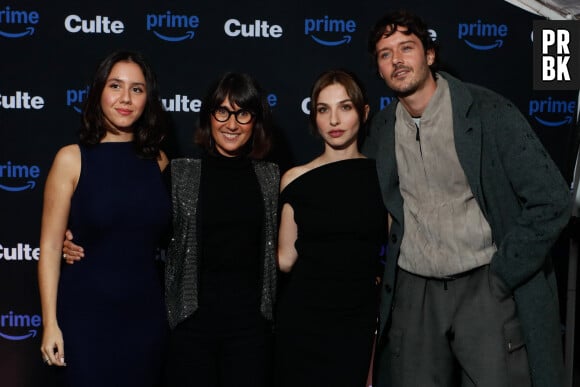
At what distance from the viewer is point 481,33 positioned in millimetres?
3025

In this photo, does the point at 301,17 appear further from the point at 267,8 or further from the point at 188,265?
the point at 188,265

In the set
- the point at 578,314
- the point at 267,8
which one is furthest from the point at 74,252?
the point at 578,314

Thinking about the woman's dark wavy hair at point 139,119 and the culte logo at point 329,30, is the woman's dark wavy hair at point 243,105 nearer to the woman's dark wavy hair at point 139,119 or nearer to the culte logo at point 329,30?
the woman's dark wavy hair at point 139,119

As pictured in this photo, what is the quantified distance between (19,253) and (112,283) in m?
1.20

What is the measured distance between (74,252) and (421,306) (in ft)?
4.14

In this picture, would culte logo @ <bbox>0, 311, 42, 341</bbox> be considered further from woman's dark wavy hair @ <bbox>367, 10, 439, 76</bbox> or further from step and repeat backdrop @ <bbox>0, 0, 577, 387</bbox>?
woman's dark wavy hair @ <bbox>367, 10, 439, 76</bbox>

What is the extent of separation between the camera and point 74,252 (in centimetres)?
212

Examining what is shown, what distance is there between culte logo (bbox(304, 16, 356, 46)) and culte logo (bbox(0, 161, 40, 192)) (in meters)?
1.55

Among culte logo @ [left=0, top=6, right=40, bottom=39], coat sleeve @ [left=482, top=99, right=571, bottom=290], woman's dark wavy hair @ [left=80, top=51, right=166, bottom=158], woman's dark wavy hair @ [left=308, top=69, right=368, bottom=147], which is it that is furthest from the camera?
culte logo @ [left=0, top=6, right=40, bottom=39]

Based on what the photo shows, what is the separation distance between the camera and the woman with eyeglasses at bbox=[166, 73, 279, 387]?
2133 mm

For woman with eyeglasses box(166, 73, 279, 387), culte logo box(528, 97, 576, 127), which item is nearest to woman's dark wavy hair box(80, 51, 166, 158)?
woman with eyeglasses box(166, 73, 279, 387)

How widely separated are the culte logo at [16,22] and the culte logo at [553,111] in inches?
101

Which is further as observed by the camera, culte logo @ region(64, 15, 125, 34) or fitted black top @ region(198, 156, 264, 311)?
culte logo @ region(64, 15, 125, 34)

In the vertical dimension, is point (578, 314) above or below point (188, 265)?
below
